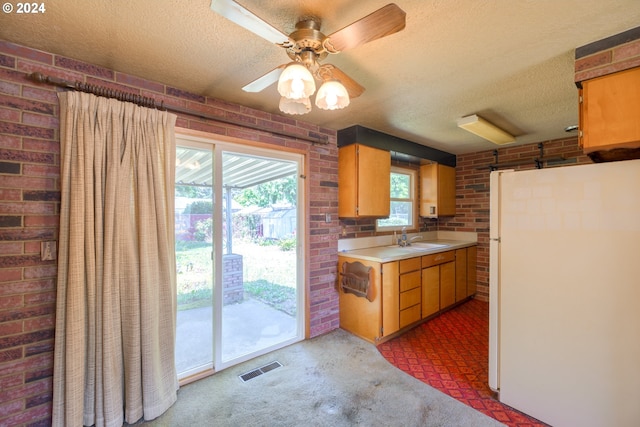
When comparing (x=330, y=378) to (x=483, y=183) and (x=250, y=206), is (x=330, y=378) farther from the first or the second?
(x=483, y=183)

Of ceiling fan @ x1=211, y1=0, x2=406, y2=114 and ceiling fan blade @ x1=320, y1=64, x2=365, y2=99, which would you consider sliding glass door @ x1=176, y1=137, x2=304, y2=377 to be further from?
ceiling fan blade @ x1=320, y1=64, x2=365, y2=99

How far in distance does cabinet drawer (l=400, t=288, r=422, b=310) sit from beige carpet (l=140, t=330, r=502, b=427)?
694 millimetres

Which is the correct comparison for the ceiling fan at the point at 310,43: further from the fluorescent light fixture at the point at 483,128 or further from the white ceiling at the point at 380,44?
the fluorescent light fixture at the point at 483,128

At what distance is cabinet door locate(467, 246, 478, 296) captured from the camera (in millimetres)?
4059

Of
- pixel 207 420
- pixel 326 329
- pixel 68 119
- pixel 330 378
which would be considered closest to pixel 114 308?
pixel 207 420

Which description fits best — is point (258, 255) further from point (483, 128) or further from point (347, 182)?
point (483, 128)

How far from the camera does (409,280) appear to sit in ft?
10.0

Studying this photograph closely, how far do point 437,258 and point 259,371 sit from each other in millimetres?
2419

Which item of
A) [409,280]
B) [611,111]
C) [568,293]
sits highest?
[611,111]

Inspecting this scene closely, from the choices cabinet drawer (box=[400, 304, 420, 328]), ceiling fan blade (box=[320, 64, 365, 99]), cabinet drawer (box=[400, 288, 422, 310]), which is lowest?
cabinet drawer (box=[400, 304, 420, 328])

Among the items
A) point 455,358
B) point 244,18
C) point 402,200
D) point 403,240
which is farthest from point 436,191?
point 244,18

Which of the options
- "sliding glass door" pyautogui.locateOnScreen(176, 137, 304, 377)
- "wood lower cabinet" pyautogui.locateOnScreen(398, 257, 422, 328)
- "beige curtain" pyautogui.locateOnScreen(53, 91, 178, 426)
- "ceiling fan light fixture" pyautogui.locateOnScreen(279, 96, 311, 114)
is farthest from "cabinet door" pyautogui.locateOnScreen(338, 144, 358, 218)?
"beige curtain" pyautogui.locateOnScreen(53, 91, 178, 426)

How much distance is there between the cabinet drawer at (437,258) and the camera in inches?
128

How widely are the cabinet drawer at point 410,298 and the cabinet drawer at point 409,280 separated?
0.05 meters
